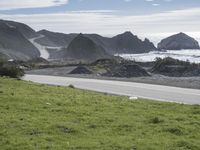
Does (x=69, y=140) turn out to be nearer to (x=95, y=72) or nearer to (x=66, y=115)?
(x=66, y=115)

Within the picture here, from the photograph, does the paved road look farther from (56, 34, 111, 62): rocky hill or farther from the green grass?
(56, 34, 111, 62): rocky hill

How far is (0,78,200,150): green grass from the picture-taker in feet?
48.5

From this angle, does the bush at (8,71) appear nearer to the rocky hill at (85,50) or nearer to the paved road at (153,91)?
the paved road at (153,91)

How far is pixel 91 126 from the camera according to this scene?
18.1m

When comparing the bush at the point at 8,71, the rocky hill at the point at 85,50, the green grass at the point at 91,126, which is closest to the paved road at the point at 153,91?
the bush at the point at 8,71

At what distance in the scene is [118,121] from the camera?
1938cm

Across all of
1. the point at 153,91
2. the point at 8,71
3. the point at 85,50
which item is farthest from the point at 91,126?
the point at 85,50

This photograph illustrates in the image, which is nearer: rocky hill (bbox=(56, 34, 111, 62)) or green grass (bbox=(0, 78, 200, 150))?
green grass (bbox=(0, 78, 200, 150))

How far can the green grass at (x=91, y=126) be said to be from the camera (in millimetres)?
14797

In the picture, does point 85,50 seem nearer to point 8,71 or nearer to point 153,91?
point 153,91

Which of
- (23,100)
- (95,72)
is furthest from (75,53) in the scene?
(23,100)

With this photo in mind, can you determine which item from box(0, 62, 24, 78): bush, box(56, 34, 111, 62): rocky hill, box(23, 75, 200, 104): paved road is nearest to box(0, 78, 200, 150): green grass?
box(23, 75, 200, 104): paved road

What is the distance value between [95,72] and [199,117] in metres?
72.2

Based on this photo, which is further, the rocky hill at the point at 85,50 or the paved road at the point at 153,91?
the rocky hill at the point at 85,50
